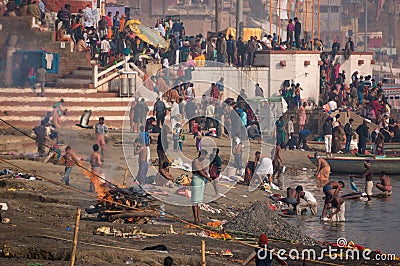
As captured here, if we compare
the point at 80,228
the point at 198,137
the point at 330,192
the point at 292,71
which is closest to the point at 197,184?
the point at 80,228

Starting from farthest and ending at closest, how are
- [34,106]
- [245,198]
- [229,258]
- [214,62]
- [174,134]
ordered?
[214,62], [34,106], [174,134], [245,198], [229,258]

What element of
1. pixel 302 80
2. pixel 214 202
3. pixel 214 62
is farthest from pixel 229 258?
pixel 302 80

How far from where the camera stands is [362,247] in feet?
58.0

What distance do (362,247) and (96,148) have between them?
6312mm

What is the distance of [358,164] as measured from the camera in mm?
28969

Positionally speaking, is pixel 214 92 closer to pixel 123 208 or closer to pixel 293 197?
pixel 293 197

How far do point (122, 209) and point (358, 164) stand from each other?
13396 mm

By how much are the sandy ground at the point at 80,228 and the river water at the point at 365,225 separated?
1.69 m

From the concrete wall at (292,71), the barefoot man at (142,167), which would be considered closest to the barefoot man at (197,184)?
the barefoot man at (142,167)

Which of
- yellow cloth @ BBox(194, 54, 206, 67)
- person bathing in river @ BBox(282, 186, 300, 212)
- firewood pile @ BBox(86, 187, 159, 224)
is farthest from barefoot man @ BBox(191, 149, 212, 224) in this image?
yellow cloth @ BBox(194, 54, 206, 67)

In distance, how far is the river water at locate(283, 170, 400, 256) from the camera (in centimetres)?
1917

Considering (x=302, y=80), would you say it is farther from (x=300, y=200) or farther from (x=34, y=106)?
(x=300, y=200)

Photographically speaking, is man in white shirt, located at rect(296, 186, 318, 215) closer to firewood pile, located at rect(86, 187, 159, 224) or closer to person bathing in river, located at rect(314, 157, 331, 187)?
person bathing in river, located at rect(314, 157, 331, 187)

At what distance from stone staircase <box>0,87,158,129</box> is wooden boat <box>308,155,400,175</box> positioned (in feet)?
18.8
